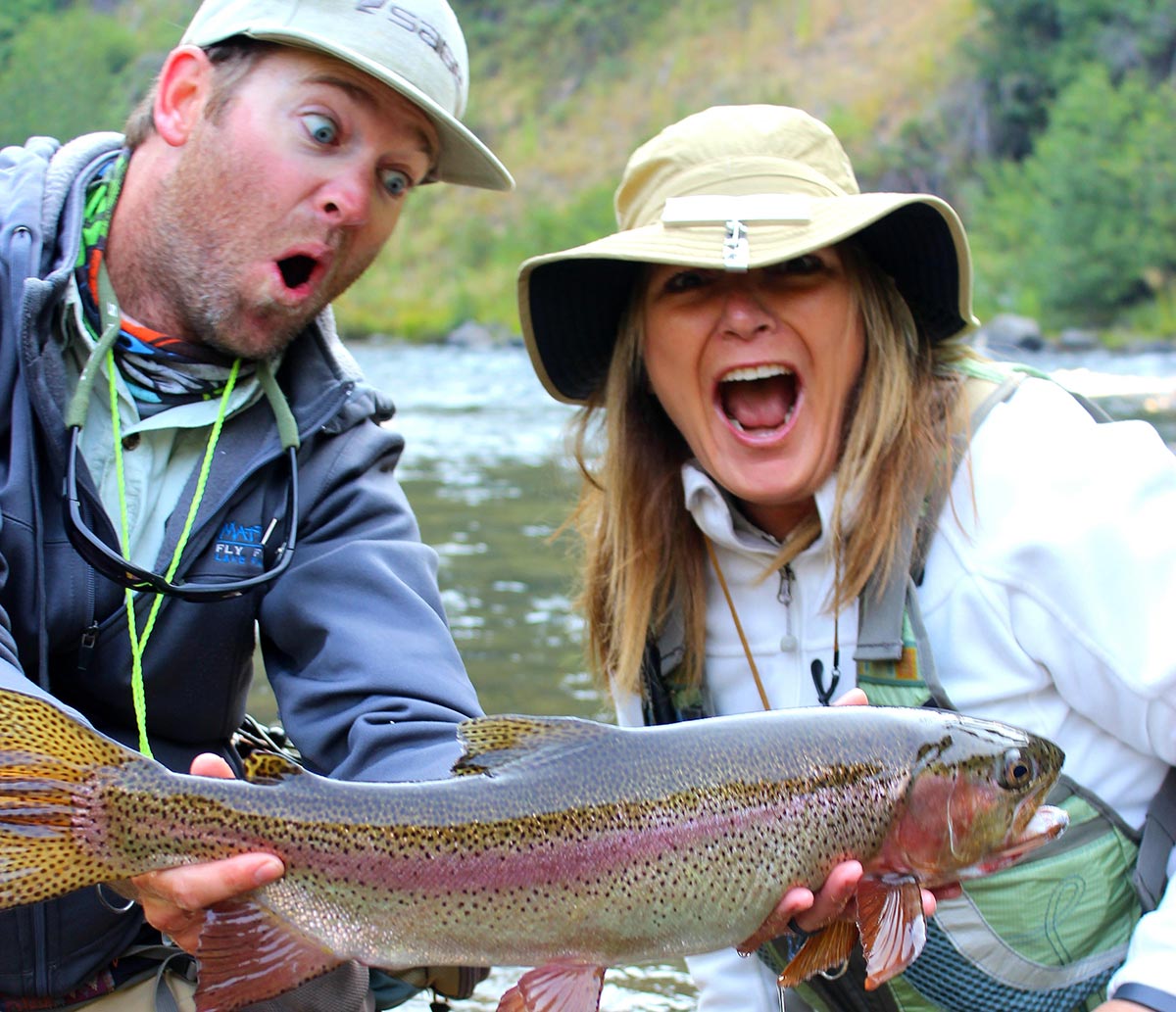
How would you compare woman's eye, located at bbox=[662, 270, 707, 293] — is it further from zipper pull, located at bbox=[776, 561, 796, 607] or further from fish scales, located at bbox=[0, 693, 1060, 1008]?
fish scales, located at bbox=[0, 693, 1060, 1008]

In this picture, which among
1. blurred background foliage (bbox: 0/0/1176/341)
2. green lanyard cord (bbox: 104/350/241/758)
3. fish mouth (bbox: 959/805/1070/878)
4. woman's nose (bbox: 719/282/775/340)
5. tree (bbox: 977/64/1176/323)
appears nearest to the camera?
fish mouth (bbox: 959/805/1070/878)

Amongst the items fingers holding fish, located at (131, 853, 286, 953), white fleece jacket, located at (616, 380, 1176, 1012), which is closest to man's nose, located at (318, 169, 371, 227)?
white fleece jacket, located at (616, 380, 1176, 1012)

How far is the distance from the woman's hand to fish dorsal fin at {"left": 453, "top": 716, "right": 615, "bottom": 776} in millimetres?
410

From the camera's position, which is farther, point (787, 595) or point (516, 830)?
point (787, 595)

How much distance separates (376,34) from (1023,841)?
2.02m

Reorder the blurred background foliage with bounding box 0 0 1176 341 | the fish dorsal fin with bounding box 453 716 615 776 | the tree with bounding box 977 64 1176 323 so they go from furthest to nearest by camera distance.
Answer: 1. the blurred background foliage with bounding box 0 0 1176 341
2. the tree with bounding box 977 64 1176 323
3. the fish dorsal fin with bounding box 453 716 615 776

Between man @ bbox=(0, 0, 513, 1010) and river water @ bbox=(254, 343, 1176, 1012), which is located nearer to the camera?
man @ bbox=(0, 0, 513, 1010)

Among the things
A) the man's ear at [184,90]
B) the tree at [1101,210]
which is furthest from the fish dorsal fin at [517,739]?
the tree at [1101,210]

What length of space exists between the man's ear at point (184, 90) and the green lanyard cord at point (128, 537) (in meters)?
0.51

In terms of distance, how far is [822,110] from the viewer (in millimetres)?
65750

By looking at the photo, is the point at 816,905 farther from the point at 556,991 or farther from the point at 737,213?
the point at 737,213

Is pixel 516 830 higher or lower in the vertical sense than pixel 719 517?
lower

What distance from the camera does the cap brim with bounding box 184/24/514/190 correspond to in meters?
2.73

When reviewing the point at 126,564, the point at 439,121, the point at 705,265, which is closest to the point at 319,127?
the point at 439,121
